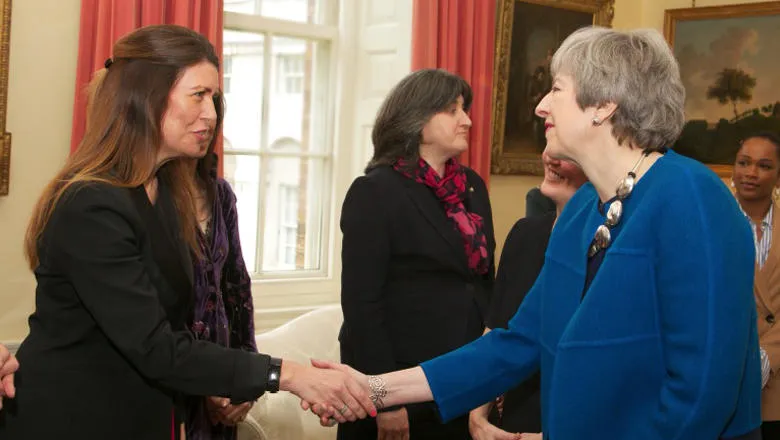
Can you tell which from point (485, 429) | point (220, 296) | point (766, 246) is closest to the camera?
point (485, 429)

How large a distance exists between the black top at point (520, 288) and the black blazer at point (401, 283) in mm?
497

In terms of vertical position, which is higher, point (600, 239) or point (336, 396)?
point (600, 239)

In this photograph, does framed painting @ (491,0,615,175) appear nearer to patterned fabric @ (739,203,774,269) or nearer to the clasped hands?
patterned fabric @ (739,203,774,269)

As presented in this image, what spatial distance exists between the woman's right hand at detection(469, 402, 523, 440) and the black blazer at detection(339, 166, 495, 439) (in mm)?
464

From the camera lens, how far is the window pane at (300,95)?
18.8ft

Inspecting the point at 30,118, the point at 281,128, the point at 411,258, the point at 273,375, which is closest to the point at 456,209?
the point at 411,258

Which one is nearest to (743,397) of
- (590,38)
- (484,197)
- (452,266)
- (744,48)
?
(590,38)

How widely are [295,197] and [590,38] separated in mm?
3873

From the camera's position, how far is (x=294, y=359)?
4352 millimetres

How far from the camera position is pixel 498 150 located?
20.7ft

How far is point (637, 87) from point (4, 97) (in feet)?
10.5

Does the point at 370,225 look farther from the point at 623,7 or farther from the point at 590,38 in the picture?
the point at 623,7

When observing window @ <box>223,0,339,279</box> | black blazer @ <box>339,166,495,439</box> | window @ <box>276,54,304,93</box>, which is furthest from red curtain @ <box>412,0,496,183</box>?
black blazer @ <box>339,166,495,439</box>

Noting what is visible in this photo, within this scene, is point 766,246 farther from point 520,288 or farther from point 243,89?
point 243,89
